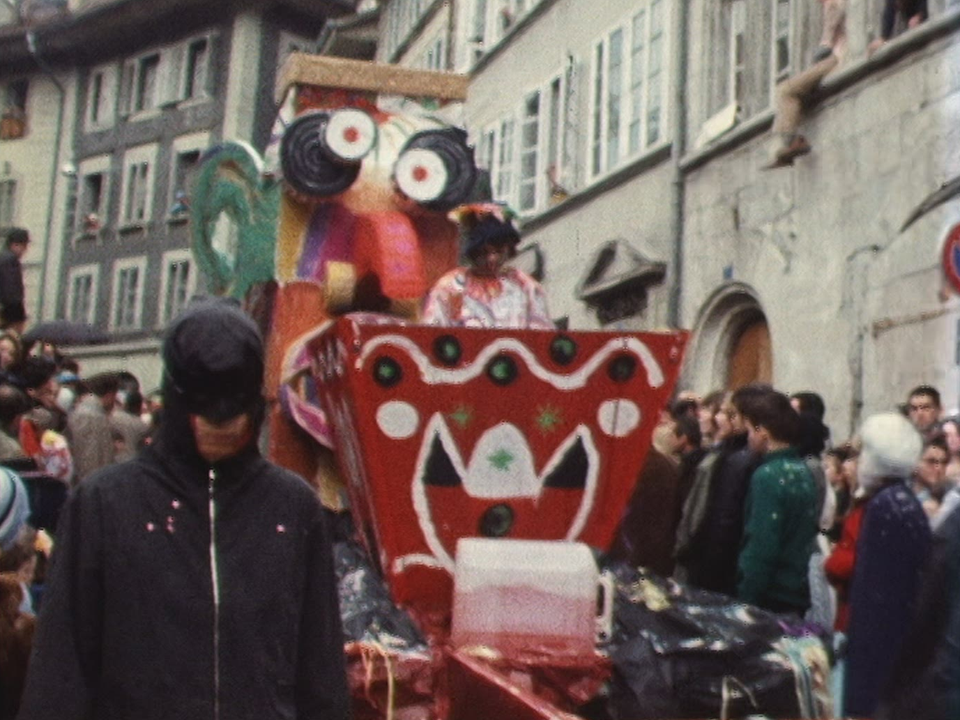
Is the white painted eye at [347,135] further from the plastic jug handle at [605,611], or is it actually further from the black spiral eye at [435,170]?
the plastic jug handle at [605,611]

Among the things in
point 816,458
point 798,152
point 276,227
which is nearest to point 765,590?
point 816,458

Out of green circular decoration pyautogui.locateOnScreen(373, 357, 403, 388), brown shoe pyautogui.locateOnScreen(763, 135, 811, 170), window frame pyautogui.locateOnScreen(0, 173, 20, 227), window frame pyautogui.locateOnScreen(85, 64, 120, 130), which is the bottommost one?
green circular decoration pyautogui.locateOnScreen(373, 357, 403, 388)

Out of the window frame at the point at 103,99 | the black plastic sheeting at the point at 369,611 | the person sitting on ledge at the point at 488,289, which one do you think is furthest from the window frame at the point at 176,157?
the black plastic sheeting at the point at 369,611

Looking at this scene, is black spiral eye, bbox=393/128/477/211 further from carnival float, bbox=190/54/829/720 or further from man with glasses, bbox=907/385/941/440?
man with glasses, bbox=907/385/941/440

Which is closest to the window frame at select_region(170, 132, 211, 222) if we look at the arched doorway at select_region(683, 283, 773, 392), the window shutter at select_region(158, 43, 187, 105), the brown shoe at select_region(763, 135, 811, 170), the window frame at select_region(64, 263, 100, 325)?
the window shutter at select_region(158, 43, 187, 105)

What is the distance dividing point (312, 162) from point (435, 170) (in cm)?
58

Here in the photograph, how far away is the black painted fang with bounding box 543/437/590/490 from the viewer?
624 cm

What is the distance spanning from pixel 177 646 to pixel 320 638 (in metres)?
0.35

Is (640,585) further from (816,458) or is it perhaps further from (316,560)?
(316,560)

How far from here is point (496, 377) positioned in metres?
6.14

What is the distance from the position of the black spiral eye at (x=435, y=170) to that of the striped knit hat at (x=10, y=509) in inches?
140

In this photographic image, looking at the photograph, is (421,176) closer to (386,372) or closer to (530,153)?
(386,372)

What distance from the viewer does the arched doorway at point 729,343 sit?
564 inches

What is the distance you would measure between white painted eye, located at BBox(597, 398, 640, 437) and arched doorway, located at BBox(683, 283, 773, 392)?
799cm
